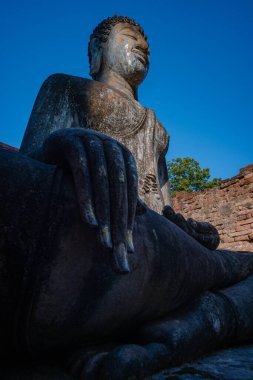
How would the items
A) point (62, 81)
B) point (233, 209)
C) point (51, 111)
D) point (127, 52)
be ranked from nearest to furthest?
point (51, 111) → point (62, 81) → point (127, 52) → point (233, 209)

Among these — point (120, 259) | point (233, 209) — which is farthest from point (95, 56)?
point (233, 209)

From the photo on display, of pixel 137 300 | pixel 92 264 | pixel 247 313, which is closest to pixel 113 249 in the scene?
pixel 92 264

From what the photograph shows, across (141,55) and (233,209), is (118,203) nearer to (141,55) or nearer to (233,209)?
(141,55)

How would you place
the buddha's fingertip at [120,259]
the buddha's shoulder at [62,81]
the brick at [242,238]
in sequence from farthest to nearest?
the brick at [242,238]
the buddha's shoulder at [62,81]
the buddha's fingertip at [120,259]

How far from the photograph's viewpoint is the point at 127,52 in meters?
2.23

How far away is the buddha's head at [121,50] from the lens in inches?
88.3

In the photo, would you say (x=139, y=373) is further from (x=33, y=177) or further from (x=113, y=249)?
(x=33, y=177)

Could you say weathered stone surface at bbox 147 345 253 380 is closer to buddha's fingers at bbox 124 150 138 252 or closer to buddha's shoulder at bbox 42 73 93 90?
buddha's fingers at bbox 124 150 138 252

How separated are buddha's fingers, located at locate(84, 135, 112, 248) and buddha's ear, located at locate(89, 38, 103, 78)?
163 centimetres

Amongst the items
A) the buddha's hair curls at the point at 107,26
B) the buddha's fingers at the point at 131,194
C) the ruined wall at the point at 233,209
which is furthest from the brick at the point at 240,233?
the buddha's fingers at the point at 131,194

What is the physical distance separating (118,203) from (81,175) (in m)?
0.13

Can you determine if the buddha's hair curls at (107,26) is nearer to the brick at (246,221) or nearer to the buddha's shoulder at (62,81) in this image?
the buddha's shoulder at (62,81)

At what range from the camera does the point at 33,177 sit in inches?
33.9

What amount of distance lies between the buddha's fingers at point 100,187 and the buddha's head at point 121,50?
1523mm
